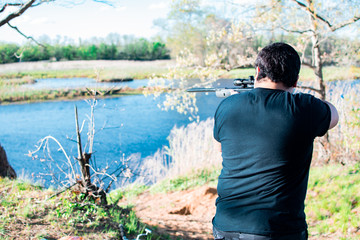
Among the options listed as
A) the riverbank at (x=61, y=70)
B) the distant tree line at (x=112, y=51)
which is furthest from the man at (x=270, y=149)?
the distant tree line at (x=112, y=51)

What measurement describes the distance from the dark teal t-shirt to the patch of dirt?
275cm

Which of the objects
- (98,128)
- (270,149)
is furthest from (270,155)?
(98,128)

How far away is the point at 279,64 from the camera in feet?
5.22

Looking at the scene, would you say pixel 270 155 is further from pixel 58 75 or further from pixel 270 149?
pixel 58 75

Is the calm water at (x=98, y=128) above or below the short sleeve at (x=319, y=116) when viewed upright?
below

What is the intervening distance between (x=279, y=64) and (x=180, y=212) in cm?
482

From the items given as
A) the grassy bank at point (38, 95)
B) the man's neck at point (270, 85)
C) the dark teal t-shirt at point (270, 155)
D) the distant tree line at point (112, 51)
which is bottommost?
the grassy bank at point (38, 95)

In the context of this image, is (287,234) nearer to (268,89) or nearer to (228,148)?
(228,148)

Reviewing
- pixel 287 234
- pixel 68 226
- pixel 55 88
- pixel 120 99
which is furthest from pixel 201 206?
pixel 55 88

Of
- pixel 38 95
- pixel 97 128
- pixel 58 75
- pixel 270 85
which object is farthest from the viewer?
pixel 58 75

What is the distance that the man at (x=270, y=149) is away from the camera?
150 centimetres

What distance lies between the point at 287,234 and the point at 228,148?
494 millimetres

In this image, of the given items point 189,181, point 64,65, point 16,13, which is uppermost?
point 64,65

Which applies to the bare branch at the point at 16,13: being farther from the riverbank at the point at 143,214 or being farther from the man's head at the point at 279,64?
the man's head at the point at 279,64
